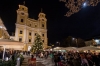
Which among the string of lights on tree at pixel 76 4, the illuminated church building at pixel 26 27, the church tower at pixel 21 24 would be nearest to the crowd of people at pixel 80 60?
the string of lights on tree at pixel 76 4

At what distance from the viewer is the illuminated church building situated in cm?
4725

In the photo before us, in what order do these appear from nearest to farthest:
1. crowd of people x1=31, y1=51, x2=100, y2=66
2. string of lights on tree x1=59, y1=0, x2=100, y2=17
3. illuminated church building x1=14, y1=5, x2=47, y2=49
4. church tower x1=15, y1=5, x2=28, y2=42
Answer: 1. string of lights on tree x1=59, y1=0, x2=100, y2=17
2. crowd of people x1=31, y1=51, x2=100, y2=66
3. church tower x1=15, y1=5, x2=28, y2=42
4. illuminated church building x1=14, y1=5, x2=47, y2=49

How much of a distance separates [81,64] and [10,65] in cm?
570

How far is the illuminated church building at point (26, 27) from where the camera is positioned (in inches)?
1860

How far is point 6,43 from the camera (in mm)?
8195

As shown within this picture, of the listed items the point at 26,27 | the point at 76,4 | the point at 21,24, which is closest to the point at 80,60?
the point at 76,4

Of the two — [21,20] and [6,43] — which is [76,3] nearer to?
[6,43]

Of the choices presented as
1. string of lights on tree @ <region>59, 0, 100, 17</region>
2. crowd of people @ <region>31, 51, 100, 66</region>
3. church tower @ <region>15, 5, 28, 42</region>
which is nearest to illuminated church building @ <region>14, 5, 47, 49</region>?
church tower @ <region>15, 5, 28, 42</region>

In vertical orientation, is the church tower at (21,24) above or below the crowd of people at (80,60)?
above

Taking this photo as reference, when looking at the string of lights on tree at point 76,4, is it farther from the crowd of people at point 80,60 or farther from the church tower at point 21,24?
the church tower at point 21,24

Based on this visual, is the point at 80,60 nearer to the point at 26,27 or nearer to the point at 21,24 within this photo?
the point at 21,24

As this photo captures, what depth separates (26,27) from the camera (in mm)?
49875

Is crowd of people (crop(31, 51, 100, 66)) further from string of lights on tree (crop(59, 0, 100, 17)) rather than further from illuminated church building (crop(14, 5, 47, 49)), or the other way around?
illuminated church building (crop(14, 5, 47, 49))

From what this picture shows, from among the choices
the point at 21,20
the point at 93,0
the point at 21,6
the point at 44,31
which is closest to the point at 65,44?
the point at 44,31
